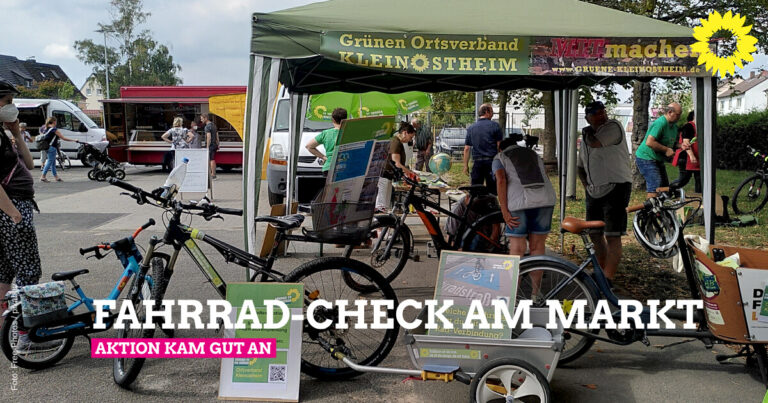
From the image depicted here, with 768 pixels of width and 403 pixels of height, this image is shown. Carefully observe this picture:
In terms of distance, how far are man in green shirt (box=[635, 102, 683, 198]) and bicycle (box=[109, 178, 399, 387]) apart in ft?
21.9

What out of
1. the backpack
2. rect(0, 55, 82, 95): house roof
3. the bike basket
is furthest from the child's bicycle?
rect(0, 55, 82, 95): house roof

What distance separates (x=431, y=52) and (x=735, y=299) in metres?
2.73

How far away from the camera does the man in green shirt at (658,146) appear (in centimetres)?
930

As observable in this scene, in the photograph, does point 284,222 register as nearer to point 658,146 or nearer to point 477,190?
point 477,190

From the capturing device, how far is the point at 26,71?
71.7 meters

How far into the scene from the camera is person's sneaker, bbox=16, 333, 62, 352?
4242mm

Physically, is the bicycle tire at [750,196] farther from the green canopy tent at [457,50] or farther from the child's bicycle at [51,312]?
the child's bicycle at [51,312]

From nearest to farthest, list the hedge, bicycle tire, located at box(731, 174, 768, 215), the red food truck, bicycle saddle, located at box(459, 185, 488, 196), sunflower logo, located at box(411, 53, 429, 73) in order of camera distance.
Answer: sunflower logo, located at box(411, 53, 429, 73) → bicycle saddle, located at box(459, 185, 488, 196) → bicycle tire, located at box(731, 174, 768, 215) → the red food truck → the hedge

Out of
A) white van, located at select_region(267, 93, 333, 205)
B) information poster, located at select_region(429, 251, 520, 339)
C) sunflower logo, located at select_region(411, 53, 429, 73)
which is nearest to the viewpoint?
information poster, located at select_region(429, 251, 520, 339)

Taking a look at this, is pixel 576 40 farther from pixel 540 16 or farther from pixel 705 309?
pixel 705 309

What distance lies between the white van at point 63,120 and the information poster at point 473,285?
24179mm

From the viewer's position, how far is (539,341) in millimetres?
3523

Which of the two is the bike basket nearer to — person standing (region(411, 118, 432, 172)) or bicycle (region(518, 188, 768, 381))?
bicycle (region(518, 188, 768, 381))

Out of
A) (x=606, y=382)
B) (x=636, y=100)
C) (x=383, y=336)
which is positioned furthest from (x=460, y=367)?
(x=636, y=100)
